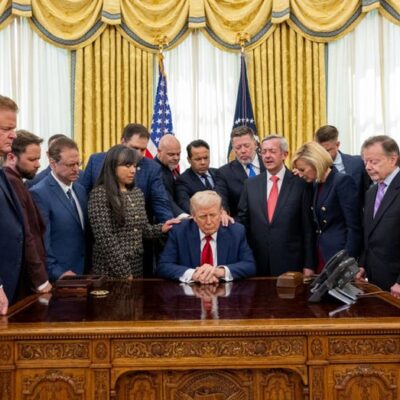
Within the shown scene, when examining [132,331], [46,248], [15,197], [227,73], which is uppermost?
[227,73]

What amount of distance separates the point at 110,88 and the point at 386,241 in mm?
4673

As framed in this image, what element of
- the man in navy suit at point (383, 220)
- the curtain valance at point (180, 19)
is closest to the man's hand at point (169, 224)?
the man in navy suit at point (383, 220)

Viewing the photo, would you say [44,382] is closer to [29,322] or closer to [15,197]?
[29,322]

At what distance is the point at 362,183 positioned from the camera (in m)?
5.25

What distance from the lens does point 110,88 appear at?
761 cm

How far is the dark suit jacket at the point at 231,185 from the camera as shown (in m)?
5.08

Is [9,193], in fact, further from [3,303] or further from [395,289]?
[395,289]

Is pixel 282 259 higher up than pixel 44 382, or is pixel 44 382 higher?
pixel 282 259

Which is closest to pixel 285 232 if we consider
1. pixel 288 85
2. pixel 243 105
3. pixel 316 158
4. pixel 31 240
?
pixel 316 158

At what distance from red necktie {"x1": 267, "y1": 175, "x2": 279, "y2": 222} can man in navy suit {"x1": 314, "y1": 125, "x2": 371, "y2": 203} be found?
33.7 inches

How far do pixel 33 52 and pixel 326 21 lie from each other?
3.57m

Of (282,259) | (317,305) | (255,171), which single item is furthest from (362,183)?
(317,305)

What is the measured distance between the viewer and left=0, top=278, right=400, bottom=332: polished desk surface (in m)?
2.64

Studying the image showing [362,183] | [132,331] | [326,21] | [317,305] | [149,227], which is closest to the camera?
[132,331]
